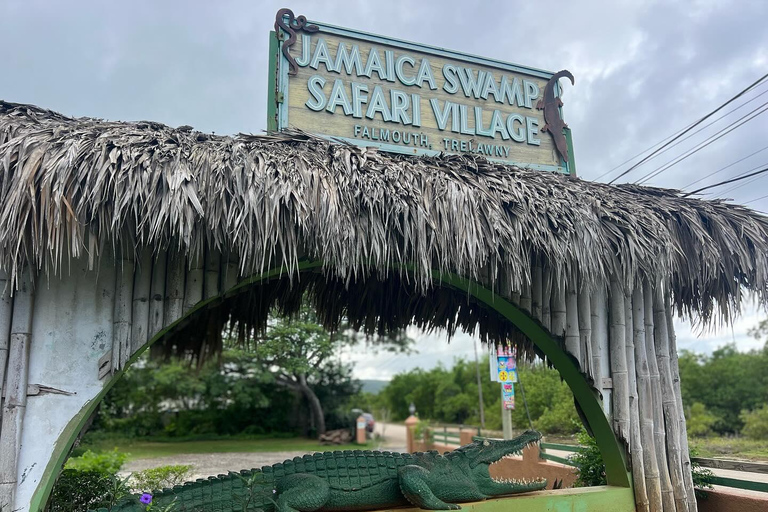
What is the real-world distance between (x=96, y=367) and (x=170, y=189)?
3.39 feet

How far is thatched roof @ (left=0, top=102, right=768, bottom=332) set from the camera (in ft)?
8.58

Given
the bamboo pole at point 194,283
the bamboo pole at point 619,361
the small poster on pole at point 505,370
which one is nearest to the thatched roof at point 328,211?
the bamboo pole at point 194,283

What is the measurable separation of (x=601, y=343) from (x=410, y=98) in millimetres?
2366

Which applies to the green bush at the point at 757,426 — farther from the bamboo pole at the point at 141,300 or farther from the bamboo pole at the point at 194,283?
the bamboo pole at the point at 141,300

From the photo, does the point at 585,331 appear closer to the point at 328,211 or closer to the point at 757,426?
the point at 328,211

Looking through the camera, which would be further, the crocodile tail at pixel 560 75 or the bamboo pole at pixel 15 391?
Answer: the crocodile tail at pixel 560 75

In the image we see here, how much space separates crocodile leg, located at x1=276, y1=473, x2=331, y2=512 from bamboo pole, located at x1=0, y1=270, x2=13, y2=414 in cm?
160

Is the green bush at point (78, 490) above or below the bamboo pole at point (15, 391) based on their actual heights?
below

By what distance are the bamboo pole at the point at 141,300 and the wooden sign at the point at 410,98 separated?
140 centimetres

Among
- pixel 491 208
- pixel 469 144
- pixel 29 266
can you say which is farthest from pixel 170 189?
pixel 469 144

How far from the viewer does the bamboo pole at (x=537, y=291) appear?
12.5 ft

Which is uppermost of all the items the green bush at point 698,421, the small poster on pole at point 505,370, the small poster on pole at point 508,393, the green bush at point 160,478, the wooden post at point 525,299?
the wooden post at point 525,299

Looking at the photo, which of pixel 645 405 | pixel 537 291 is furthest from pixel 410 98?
pixel 645 405

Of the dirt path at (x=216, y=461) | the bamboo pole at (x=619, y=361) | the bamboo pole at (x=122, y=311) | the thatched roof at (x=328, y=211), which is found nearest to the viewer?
the thatched roof at (x=328, y=211)
